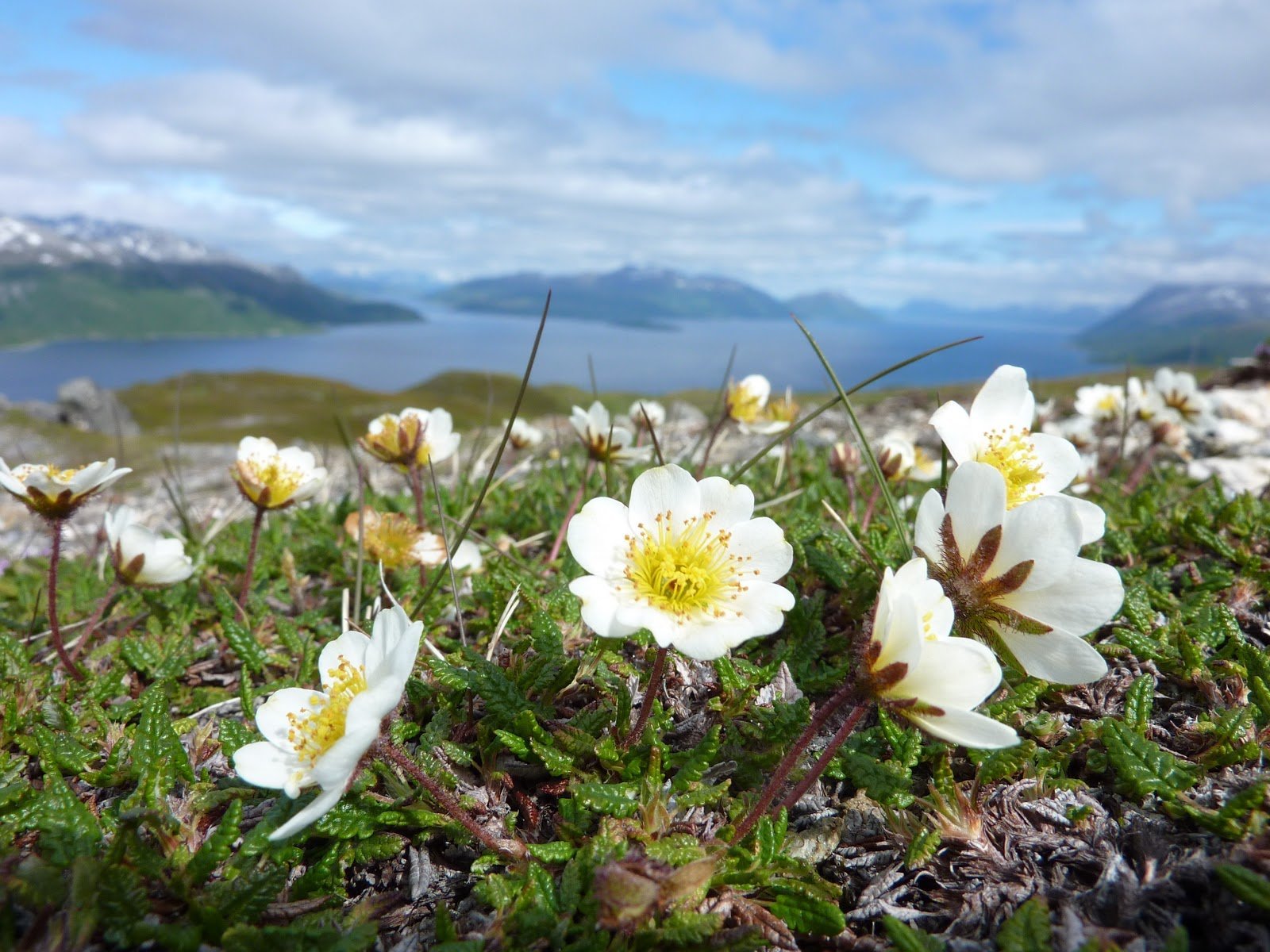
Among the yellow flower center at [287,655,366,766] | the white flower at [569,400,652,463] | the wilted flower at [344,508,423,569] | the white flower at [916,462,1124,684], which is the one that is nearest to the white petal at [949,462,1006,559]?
the white flower at [916,462,1124,684]

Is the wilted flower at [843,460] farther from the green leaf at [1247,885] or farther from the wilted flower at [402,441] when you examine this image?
the green leaf at [1247,885]

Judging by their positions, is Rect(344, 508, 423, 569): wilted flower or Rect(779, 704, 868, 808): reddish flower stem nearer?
Rect(779, 704, 868, 808): reddish flower stem

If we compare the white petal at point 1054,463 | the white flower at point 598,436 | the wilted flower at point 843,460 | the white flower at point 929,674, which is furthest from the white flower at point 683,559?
the wilted flower at point 843,460

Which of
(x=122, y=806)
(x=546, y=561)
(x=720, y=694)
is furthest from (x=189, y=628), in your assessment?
(x=720, y=694)

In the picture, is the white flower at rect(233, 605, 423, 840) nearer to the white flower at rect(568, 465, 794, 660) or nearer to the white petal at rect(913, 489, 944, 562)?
the white flower at rect(568, 465, 794, 660)

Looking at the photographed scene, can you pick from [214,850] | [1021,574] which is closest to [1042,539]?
[1021,574]

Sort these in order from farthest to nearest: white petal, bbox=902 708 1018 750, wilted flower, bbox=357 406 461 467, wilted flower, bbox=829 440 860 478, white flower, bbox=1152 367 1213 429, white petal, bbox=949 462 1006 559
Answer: white flower, bbox=1152 367 1213 429 < wilted flower, bbox=829 440 860 478 < wilted flower, bbox=357 406 461 467 < white petal, bbox=949 462 1006 559 < white petal, bbox=902 708 1018 750
